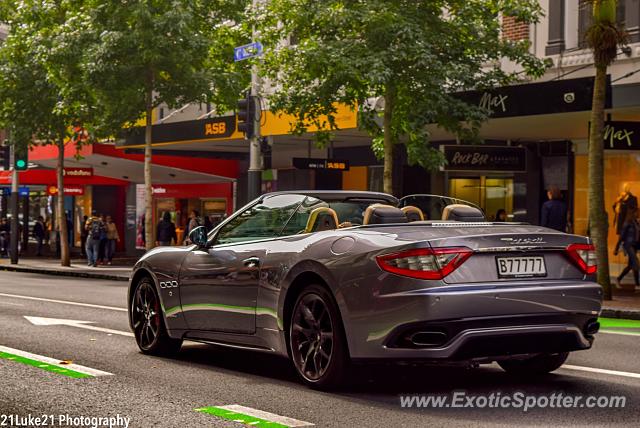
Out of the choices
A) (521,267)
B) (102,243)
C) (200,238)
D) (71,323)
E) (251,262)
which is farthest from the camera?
(102,243)

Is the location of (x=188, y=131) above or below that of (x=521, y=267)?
above

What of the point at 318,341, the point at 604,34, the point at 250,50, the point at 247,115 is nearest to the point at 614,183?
the point at 247,115

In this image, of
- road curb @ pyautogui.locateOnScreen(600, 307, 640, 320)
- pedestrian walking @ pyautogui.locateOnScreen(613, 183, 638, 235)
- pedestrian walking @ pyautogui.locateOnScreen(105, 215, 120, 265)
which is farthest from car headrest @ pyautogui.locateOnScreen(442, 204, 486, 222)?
pedestrian walking @ pyautogui.locateOnScreen(105, 215, 120, 265)

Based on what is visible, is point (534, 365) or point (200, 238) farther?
point (200, 238)

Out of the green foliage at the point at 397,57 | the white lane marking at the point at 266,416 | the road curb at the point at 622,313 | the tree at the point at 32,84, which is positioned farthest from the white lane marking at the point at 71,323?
the tree at the point at 32,84

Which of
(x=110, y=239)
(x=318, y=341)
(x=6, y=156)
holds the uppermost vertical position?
(x=6, y=156)

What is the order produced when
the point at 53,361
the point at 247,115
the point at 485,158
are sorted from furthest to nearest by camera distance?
the point at 485,158 → the point at 247,115 → the point at 53,361

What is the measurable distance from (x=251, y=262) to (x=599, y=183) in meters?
10.9

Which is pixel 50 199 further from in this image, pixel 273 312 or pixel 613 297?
pixel 273 312

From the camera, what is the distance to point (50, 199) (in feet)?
160

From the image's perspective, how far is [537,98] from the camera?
21125 mm

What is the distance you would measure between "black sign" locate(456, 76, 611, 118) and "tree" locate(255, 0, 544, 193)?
272 mm

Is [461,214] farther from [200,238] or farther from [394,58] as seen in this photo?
[394,58]
